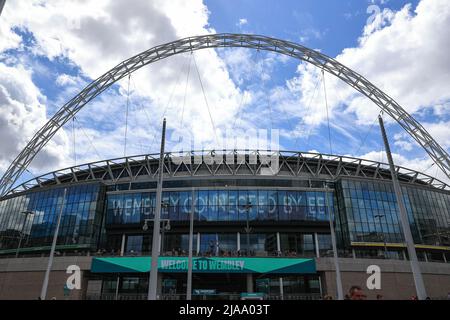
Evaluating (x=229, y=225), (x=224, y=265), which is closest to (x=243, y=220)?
(x=229, y=225)

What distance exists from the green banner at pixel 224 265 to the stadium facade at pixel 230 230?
0.14 m

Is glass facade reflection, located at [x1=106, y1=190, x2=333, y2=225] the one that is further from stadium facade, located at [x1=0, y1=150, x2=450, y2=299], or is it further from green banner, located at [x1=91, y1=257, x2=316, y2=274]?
green banner, located at [x1=91, y1=257, x2=316, y2=274]

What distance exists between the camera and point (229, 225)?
2224 inches

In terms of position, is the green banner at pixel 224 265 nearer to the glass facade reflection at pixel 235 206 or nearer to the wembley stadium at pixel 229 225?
the wembley stadium at pixel 229 225

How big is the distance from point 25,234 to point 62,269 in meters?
22.9

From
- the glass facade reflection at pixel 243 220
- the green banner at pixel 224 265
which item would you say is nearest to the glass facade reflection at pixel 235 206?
the glass facade reflection at pixel 243 220

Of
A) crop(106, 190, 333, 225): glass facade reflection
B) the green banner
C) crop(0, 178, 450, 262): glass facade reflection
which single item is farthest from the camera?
crop(106, 190, 333, 225): glass facade reflection

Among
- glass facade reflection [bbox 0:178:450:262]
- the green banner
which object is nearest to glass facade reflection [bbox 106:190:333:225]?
glass facade reflection [bbox 0:178:450:262]

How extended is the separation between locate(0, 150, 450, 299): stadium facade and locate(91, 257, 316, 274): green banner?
136 mm

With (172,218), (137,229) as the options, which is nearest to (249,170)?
(172,218)

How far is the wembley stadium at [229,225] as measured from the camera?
45.1 m

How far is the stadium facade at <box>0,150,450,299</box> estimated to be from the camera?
4478 cm
